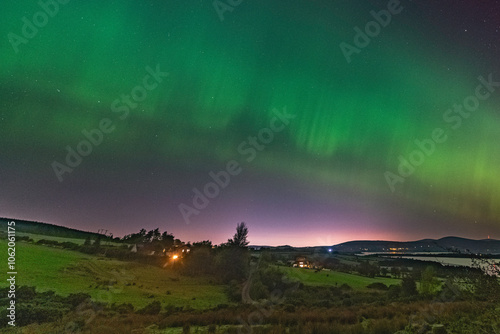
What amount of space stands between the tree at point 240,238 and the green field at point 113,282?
36.6ft

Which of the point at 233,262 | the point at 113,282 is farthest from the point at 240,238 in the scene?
the point at 113,282

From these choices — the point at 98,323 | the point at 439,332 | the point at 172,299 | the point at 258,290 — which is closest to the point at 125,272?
the point at 172,299

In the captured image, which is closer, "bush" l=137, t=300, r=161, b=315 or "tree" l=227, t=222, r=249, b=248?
"bush" l=137, t=300, r=161, b=315

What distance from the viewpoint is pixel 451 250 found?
840 cm

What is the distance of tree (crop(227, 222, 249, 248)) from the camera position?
53369 millimetres

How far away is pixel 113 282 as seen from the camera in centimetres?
3394

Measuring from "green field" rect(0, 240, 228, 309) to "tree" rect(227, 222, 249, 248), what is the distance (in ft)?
36.6

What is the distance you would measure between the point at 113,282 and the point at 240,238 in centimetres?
2496

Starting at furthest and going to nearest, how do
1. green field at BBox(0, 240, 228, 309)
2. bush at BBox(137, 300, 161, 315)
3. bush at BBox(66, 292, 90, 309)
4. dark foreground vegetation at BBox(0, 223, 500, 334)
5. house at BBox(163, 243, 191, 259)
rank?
house at BBox(163, 243, 191, 259)
green field at BBox(0, 240, 228, 309)
bush at BBox(66, 292, 90, 309)
bush at BBox(137, 300, 161, 315)
dark foreground vegetation at BBox(0, 223, 500, 334)

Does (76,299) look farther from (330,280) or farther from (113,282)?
(330,280)

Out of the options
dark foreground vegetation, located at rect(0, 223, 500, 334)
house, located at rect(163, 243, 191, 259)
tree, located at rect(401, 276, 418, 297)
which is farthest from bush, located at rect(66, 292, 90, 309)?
tree, located at rect(401, 276, 418, 297)

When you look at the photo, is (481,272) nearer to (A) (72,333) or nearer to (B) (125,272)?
(A) (72,333)

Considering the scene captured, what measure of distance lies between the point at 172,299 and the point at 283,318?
622 inches

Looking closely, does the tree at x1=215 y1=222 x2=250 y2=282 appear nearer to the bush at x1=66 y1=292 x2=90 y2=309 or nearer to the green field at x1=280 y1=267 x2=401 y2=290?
the green field at x1=280 y1=267 x2=401 y2=290
